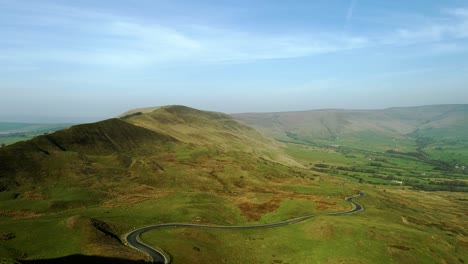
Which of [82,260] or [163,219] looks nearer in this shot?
[82,260]

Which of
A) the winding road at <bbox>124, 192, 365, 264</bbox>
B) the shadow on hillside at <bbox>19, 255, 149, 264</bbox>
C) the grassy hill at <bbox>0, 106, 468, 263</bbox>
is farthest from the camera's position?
the grassy hill at <bbox>0, 106, 468, 263</bbox>

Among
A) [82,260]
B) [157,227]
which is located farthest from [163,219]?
[82,260]

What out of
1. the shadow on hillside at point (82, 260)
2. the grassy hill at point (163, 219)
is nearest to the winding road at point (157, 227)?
the grassy hill at point (163, 219)

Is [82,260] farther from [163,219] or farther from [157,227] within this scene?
[163,219]

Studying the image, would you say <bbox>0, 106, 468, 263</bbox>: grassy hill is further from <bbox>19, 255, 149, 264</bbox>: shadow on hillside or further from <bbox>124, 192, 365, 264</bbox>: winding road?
<bbox>124, 192, 365, 264</bbox>: winding road

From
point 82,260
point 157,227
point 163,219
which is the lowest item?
point 163,219

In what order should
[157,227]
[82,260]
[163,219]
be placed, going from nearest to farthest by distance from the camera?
[82,260] → [157,227] → [163,219]

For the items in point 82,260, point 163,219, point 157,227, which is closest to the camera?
point 82,260

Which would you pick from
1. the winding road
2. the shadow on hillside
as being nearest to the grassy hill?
the shadow on hillside

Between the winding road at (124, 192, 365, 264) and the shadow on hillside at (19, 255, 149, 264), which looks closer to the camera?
the shadow on hillside at (19, 255, 149, 264)

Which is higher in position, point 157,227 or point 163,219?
point 157,227

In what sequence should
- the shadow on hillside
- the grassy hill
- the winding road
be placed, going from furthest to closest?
the grassy hill
the winding road
the shadow on hillside

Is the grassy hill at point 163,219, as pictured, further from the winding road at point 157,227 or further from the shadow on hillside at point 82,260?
the winding road at point 157,227
